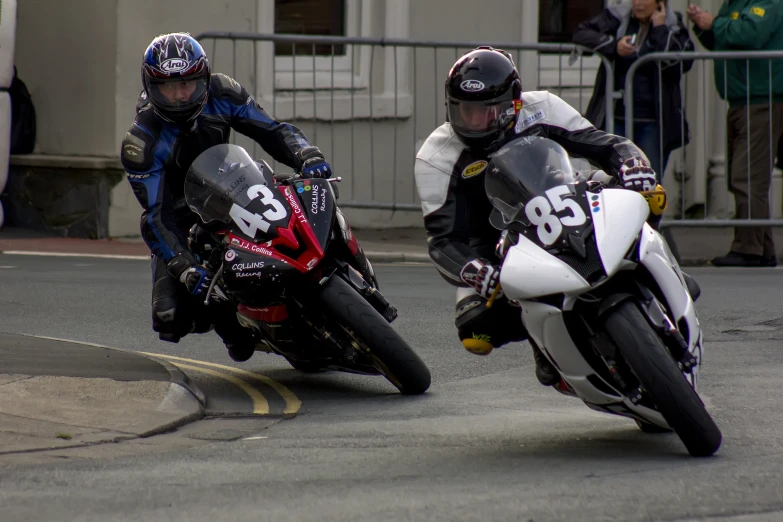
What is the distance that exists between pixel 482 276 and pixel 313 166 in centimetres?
163

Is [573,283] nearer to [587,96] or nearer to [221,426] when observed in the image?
[221,426]

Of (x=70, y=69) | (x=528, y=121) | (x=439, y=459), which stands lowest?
(x=439, y=459)

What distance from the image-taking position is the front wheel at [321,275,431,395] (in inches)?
237

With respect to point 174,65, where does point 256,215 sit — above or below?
below

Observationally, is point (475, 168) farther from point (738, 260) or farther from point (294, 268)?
point (738, 260)

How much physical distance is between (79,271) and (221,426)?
5246 mm

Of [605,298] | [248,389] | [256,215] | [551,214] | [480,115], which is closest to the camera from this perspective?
[605,298]

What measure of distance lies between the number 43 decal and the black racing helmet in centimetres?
89

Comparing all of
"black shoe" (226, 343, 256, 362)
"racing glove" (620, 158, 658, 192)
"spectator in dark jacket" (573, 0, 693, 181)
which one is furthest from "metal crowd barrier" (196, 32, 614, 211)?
"racing glove" (620, 158, 658, 192)

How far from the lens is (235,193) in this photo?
20.4 ft

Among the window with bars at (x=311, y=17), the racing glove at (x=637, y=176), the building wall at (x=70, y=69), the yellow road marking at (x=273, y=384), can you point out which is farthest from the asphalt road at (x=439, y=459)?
the window with bars at (x=311, y=17)

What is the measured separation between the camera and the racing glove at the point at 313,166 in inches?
257

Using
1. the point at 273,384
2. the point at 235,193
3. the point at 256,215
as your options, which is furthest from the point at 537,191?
the point at 273,384

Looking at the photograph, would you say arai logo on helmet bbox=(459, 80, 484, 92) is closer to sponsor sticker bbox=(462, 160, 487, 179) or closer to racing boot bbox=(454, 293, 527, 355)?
sponsor sticker bbox=(462, 160, 487, 179)
